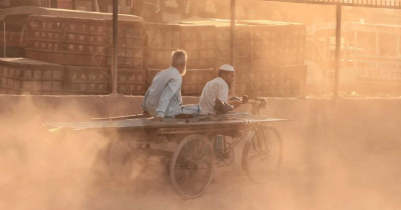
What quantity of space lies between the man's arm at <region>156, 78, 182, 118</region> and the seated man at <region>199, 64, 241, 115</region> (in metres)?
0.99

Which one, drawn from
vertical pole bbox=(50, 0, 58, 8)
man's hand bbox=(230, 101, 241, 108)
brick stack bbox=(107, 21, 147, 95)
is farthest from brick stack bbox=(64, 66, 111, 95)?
vertical pole bbox=(50, 0, 58, 8)

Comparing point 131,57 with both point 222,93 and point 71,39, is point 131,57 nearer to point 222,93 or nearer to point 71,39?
point 71,39

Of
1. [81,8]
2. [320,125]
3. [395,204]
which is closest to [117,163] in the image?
[395,204]

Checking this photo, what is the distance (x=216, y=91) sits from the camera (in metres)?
9.47

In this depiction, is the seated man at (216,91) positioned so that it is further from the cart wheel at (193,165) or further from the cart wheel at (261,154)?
the cart wheel at (193,165)

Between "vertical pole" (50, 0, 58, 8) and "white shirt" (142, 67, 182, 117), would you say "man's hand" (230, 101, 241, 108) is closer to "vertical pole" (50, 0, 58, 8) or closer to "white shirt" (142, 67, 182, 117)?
"white shirt" (142, 67, 182, 117)

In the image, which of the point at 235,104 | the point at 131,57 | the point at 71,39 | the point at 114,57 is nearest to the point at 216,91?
the point at 235,104

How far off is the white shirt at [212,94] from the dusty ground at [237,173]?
1.06 m

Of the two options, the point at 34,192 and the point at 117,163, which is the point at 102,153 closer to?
the point at 117,163

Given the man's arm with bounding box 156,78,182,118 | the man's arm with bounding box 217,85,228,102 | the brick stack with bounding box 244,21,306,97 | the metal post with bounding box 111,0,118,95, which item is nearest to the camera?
the man's arm with bounding box 156,78,182,118

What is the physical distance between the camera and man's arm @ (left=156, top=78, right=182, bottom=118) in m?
8.21

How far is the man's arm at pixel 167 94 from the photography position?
821 cm

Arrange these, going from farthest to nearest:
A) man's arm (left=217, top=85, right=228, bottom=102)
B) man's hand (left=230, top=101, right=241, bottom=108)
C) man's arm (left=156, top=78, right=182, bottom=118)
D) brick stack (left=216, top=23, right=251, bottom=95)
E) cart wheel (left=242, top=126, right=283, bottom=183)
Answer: brick stack (left=216, top=23, right=251, bottom=95)
man's hand (left=230, top=101, right=241, bottom=108)
cart wheel (left=242, top=126, right=283, bottom=183)
man's arm (left=217, top=85, right=228, bottom=102)
man's arm (left=156, top=78, right=182, bottom=118)

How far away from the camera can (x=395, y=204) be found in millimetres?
8312
